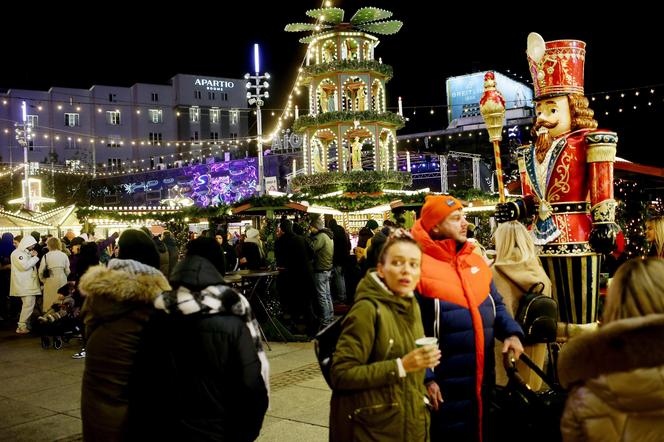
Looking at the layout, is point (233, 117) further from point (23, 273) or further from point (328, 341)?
point (328, 341)

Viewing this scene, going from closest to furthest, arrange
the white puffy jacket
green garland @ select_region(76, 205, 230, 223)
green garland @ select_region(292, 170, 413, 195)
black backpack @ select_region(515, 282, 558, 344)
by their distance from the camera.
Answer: black backpack @ select_region(515, 282, 558, 344) → the white puffy jacket → green garland @ select_region(76, 205, 230, 223) → green garland @ select_region(292, 170, 413, 195)

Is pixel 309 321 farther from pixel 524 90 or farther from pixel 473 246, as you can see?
pixel 524 90

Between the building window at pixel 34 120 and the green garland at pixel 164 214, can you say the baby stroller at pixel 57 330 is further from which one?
the building window at pixel 34 120

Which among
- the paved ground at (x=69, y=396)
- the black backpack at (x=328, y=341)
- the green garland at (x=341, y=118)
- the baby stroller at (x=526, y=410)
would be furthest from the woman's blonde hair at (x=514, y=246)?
the green garland at (x=341, y=118)

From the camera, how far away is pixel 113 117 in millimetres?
58031

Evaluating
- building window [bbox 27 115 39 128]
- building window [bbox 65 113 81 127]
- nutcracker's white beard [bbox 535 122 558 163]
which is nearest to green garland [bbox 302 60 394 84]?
nutcracker's white beard [bbox 535 122 558 163]

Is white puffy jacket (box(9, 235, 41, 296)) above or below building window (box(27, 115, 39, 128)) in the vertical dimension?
below

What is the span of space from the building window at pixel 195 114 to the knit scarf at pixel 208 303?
5992cm

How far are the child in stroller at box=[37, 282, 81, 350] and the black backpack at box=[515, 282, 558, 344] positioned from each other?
8.41 meters

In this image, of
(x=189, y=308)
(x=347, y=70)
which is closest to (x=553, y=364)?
(x=189, y=308)

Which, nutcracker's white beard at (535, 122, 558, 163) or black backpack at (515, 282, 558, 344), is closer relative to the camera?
black backpack at (515, 282, 558, 344)

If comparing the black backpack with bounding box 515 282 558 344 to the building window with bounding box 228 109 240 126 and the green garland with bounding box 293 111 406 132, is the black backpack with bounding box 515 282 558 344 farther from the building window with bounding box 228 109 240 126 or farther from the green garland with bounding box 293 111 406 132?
the building window with bounding box 228 109 240 126

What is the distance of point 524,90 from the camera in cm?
4372

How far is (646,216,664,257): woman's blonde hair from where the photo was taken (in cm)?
603
